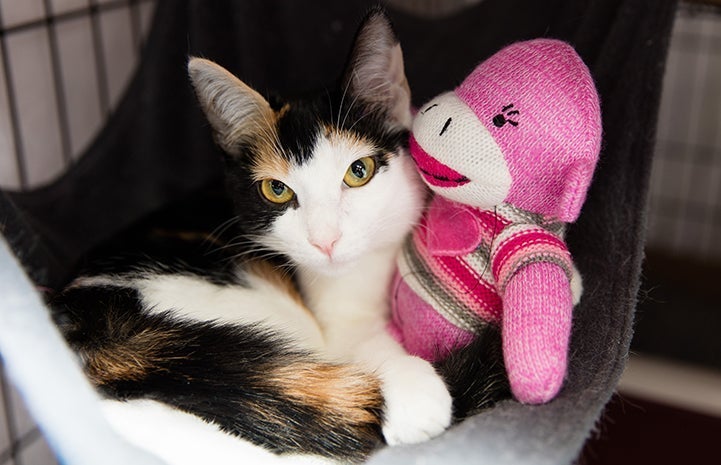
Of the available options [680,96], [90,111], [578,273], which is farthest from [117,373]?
[680,96]

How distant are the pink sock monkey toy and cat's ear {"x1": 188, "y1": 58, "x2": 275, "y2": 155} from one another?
0.22 metres

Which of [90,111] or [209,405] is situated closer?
[209,405]

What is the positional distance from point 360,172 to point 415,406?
1.03ft

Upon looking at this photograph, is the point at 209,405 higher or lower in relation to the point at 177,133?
higher

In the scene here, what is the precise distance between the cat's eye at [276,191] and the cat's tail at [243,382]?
0.60 feet

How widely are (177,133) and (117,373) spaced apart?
728mm

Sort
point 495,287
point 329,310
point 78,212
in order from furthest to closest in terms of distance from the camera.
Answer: point 78,212 → point 329,310 → point 495,287

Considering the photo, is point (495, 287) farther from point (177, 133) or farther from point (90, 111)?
point (90, 111)

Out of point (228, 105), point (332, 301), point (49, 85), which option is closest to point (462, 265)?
point (332, 301)

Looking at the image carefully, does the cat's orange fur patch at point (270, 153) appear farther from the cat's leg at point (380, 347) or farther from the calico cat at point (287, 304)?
the cat's leg at point (380, 347)

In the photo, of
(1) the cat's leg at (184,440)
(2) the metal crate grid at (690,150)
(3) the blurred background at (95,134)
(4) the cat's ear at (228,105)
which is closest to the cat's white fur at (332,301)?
(1) the cat's leg at (184,440)

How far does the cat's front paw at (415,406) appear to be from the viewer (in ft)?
2.41

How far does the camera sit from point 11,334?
0.64 meters

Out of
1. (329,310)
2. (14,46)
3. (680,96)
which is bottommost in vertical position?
(680,96)
